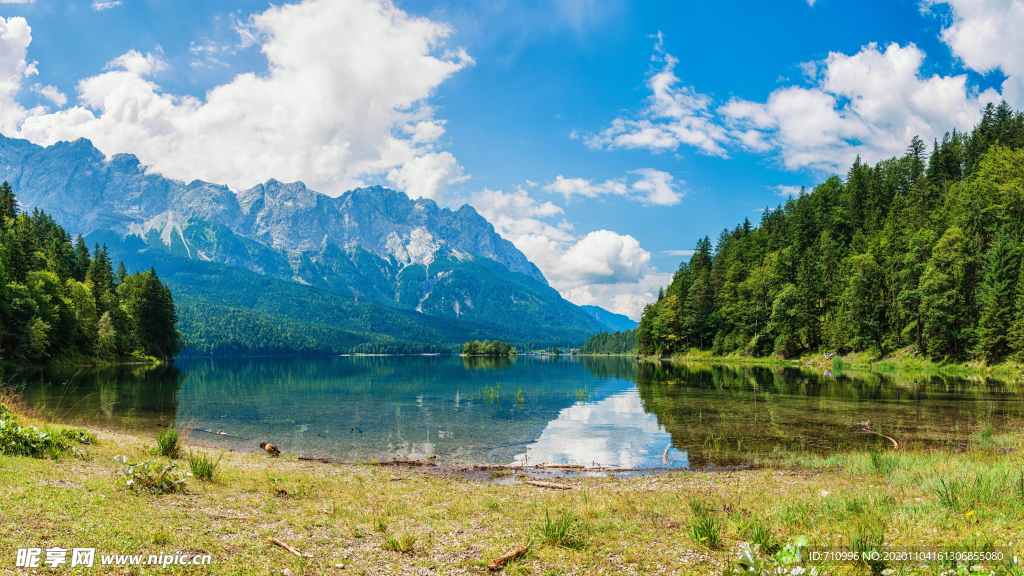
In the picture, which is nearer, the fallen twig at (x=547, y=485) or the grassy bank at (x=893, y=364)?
the fallen twig at (x=547, y=485)

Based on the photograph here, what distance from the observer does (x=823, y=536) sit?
8.70 m

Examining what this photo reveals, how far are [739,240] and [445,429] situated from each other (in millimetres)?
117601

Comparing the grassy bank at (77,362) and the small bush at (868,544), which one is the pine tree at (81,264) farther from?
the small bush at (868,544)

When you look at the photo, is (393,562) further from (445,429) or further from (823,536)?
(445,429)

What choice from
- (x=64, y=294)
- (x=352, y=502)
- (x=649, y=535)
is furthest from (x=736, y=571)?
(x=64, y=294)

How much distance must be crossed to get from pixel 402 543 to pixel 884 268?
97.3 meters

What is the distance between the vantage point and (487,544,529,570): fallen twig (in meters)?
8.04

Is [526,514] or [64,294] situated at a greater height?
[64,294]

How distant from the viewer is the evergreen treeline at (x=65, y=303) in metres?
67.1

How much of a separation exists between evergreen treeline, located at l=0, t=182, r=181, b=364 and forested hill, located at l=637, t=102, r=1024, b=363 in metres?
124

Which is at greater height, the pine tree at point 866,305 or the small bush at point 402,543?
the pine tree at point 866,305

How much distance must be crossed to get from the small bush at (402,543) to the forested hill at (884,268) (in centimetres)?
7181

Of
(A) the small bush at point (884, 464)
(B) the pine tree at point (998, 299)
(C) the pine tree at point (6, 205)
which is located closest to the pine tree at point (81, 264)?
(C) the pine tree at point (6, 205)

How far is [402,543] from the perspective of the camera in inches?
350
